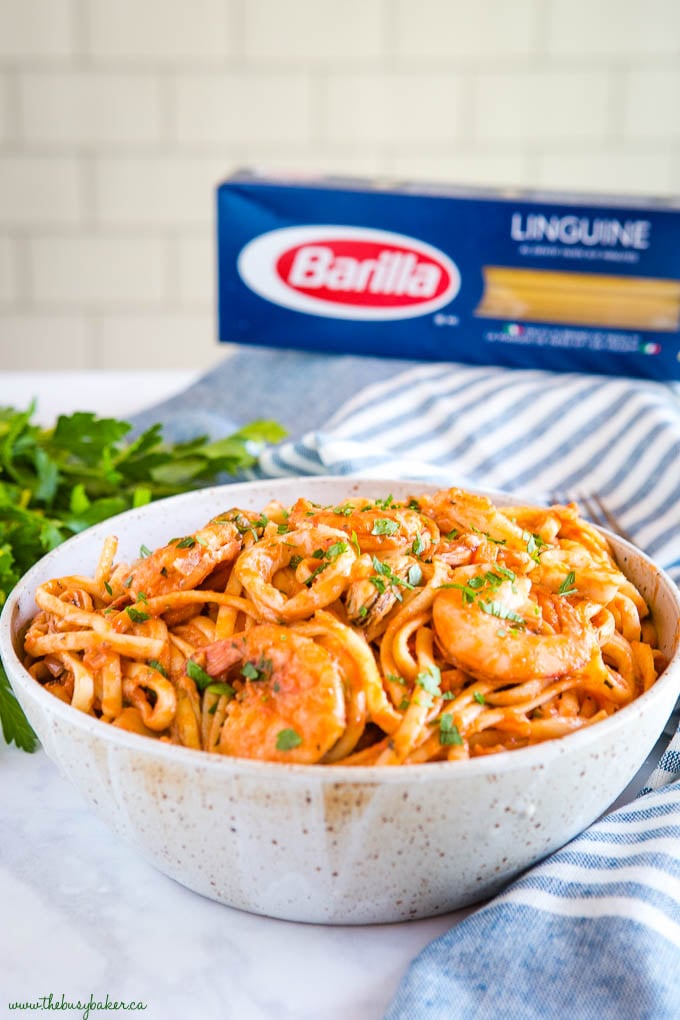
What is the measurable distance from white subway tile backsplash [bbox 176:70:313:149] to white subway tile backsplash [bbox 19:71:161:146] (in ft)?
0.40

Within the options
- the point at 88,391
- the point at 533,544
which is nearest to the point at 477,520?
the point at 533,544

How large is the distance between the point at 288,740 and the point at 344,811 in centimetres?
8

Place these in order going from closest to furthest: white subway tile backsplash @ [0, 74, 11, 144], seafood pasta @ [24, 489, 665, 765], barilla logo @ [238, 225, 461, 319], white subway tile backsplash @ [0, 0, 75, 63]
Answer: seafood pasta @ [24, 489, 665, 765], barilla logo @ [238, 225, 461, 319], white subway tile backsplash @ [0, 0, 75, 63], white subway tile backsplash @ [0, 74, 11, 144]

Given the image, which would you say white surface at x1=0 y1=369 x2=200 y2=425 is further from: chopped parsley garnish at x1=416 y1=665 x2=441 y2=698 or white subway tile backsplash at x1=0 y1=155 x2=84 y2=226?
white subway tile backsplash at x1=0 y1=155 x2=84 y2=226

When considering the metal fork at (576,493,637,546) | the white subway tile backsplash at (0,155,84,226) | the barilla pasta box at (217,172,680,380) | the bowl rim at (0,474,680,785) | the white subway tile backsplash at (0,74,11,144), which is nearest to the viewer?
the bowl rim at (0,474,680,785)

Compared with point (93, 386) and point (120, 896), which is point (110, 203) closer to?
point (93, 386)

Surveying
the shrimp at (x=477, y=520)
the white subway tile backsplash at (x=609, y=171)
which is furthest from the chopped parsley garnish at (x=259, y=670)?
the white subway tile backsplash at (x=609, y=171)

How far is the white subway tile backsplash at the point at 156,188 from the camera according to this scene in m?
4.16

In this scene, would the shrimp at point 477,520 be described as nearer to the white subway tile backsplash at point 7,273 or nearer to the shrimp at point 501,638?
the shrimp at point 501,638

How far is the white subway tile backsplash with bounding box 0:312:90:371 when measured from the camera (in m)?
4.38

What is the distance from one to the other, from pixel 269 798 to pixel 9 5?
374cm

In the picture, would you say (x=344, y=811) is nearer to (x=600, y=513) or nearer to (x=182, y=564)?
(x=182, y=564)

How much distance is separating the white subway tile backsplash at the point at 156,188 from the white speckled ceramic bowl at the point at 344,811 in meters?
3.40

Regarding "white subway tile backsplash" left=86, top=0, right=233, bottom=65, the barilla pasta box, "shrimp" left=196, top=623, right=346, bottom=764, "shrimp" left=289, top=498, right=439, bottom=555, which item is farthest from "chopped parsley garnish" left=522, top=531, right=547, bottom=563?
"white subway tile backsplash" left=86, top=0, right=233, bottom=65
